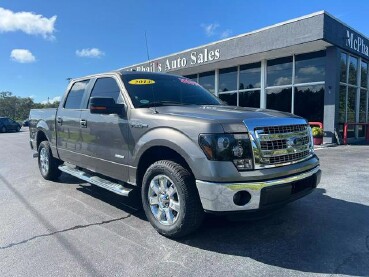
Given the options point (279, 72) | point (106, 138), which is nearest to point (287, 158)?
point (106, 138)

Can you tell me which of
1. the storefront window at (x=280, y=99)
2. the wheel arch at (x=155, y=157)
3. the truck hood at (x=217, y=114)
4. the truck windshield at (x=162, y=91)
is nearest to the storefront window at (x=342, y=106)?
the storefront window at (x=280, y=99)

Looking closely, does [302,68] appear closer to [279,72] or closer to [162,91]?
[279,72]

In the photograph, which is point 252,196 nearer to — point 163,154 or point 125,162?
point 163,154

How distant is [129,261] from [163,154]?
1.34m

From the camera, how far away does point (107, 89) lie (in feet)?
16.7

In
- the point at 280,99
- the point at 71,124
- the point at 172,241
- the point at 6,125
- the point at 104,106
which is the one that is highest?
the point at 280,99

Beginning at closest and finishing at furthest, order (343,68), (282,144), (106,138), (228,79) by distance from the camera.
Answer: (282,144) → (106,138) → (343,68) → (228,79)

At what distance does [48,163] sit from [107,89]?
273cm

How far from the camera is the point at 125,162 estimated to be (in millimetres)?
4395

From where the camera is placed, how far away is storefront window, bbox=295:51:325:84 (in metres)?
14.0

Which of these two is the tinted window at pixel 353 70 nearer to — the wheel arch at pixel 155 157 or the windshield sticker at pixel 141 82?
the windshield sticker at pixel 141 82

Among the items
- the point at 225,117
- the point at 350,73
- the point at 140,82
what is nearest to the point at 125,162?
the point at 140,82

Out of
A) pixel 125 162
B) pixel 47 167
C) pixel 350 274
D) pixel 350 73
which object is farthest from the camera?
pixel 350 73

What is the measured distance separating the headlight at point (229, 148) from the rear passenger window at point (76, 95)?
126 inches
